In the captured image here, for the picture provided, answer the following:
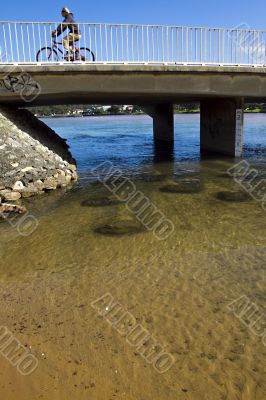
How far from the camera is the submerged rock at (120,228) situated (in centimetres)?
905

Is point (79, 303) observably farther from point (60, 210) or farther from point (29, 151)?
point (29, 151)

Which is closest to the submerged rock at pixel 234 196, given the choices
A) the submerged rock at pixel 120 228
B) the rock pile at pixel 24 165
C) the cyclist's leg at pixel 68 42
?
the submerged rock at pixel 120 228

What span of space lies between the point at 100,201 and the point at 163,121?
74.5 feet

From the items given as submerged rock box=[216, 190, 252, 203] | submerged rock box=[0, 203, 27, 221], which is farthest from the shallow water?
submerged rock box=[0, 203, 27, 221]

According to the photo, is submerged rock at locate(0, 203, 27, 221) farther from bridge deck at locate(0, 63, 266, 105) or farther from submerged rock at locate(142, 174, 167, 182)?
submerged rock at locate(142, 174, 167, 182)

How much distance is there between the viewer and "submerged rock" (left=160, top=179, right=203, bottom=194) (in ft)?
44.5

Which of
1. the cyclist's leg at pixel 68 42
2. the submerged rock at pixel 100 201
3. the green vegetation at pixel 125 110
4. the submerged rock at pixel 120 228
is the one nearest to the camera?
the submerged rock at pixel 120 228

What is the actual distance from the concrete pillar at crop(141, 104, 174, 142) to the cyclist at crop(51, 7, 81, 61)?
16.4 metres

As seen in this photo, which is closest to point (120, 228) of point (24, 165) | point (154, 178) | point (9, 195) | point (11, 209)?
point (11, 209)

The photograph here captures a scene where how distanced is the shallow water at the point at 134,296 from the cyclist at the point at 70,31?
25.4 feet

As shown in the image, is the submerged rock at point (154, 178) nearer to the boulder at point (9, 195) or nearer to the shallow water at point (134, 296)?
the shallow water at point (134, 296)

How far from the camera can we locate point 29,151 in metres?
14.5

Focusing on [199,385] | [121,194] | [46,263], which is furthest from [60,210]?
[199,385]

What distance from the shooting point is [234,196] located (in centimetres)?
1244
